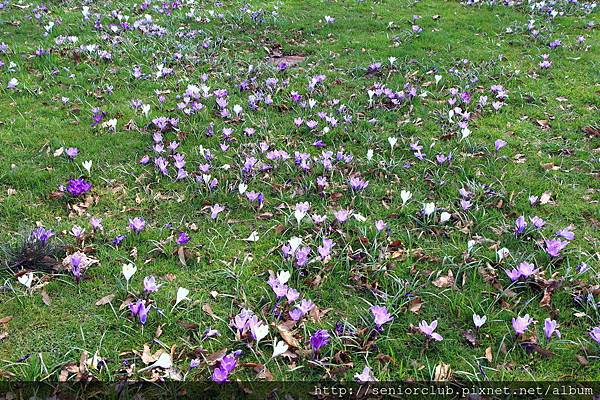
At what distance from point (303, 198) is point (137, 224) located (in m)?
1.52

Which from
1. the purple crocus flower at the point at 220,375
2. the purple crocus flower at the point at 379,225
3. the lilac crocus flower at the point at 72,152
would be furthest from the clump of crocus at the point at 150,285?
the lilac crocus flower at the point at 72,152

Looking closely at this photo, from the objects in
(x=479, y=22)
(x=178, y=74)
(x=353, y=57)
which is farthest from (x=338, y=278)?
(x=479, y=22)

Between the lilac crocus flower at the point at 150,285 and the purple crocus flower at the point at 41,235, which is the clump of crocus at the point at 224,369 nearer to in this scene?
the lilac crocus flower at the point at 150,285

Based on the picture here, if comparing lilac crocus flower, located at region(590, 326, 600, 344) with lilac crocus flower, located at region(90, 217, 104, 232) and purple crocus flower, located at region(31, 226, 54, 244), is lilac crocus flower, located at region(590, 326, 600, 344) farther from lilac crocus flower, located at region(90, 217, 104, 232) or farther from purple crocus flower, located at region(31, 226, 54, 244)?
purple crocus flower, located at region(31, 226, 54, 244)

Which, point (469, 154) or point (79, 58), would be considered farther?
point (79, 58)

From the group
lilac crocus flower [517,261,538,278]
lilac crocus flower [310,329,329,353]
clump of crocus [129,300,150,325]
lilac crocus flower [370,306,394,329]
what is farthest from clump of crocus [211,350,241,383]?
lilac crocus flower [517,261,538,278]

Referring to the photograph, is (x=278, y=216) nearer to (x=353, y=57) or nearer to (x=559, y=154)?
(x=559, y=154)

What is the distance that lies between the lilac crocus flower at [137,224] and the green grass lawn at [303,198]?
0.07m

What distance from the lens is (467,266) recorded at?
148 inches

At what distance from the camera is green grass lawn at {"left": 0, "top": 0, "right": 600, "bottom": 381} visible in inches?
126

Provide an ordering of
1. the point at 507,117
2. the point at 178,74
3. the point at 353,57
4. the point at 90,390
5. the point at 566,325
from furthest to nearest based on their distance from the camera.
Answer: the point at 353,57 → the point at 178,74 → the point at 507,117 → the point at 566,325 → the point at 90,390

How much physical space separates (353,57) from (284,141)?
329cm

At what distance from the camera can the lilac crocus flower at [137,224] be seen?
4070 millimetres

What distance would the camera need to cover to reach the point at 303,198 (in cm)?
473
